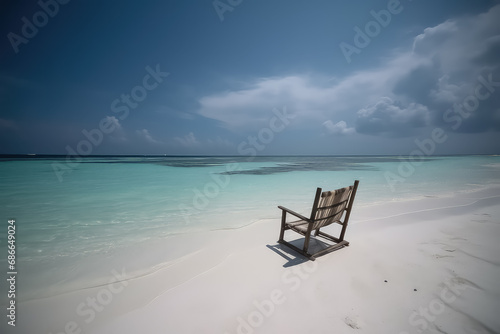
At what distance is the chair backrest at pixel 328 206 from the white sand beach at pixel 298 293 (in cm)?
71

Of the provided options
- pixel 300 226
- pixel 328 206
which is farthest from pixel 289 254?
pixel 328 206

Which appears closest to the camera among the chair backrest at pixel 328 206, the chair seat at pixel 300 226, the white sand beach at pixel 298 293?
the white sand beach at pixel 298 293

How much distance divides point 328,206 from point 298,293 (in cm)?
164

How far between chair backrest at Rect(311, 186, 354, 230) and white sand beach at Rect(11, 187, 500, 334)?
0.71 m

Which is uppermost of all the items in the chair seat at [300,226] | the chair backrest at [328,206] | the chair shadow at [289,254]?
the chair backrest at [328,206]

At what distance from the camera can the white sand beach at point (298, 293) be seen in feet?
7.77

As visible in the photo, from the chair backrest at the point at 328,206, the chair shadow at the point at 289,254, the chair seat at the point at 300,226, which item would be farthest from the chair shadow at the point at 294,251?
the chair backrest at the point at 328,206

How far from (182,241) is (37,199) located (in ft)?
30.9

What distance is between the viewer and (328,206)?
3797mm

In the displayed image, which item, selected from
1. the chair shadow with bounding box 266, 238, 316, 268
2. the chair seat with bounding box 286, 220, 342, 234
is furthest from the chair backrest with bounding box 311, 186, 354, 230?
the chair shadow with bounding box 266, 238, 316, 268

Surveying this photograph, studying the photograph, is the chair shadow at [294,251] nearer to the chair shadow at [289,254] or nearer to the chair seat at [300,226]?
the chair shadow at [289,254]

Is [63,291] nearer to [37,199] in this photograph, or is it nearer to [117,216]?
[117,216]

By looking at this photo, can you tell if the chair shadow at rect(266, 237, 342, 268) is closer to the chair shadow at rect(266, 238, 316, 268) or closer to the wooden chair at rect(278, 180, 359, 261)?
the chair shadow at rect(266, 238, 316, 268)

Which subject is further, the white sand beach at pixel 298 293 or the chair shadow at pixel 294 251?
the chair shadow at pixel 294 251
